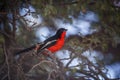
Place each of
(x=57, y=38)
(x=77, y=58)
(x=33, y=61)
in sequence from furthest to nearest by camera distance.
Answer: (x=57, y=38) < (x=33, y=61) < (x=77, y=58)

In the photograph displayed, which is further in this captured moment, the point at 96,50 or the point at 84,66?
the point at 96,50

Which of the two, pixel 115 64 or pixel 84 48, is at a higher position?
pixel 84 48

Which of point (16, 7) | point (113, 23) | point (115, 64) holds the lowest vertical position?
point (115, 64)

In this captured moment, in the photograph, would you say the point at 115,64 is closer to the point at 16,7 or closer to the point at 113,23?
the point at 113,23

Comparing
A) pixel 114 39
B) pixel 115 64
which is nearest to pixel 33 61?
pixel 114 39

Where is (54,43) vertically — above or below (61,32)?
below

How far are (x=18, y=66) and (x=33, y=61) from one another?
1225 millimetres

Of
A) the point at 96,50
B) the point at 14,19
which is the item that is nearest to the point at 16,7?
the point at 14,19

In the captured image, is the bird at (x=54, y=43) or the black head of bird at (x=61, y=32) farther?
the black head of bird at (x=61, y=32)

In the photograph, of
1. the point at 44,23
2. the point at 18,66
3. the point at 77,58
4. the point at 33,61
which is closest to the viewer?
the point at 18,66

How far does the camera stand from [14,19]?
22.9 ft

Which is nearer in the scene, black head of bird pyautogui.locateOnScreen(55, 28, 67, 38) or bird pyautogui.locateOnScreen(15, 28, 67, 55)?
bird pyautogui.locateOnScreen(15, 28, 67, 55)

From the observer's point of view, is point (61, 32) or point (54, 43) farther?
point (61, 32)

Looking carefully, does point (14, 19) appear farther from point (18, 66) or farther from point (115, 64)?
point (115, 64)
